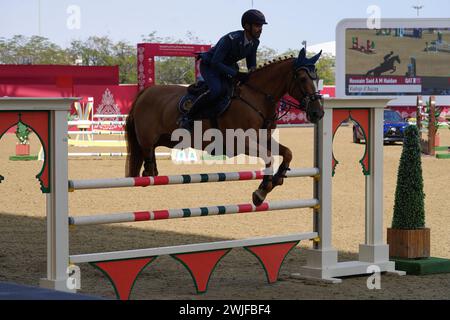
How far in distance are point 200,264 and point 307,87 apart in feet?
5.03

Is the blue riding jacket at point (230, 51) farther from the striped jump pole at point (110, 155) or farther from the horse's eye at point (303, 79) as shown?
the striped jump pole at point (110, 155)

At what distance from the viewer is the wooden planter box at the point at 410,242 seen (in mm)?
8102

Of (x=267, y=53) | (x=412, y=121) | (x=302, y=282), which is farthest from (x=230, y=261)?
(x=267, y=53)

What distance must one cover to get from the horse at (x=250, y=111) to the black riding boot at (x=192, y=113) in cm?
10

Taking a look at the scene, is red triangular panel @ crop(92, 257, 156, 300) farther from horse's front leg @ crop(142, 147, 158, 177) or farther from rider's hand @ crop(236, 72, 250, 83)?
rider's hand @ crop(236, 72, 250, 83)

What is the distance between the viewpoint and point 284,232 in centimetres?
1009

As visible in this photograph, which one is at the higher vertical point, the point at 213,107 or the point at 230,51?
the point at 230,51

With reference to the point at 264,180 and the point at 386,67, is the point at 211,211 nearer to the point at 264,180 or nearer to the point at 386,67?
the point at 264,180

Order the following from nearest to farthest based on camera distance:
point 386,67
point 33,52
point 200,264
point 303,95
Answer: point 200,264 < point 303,95 < point 386,67 < point 33,52

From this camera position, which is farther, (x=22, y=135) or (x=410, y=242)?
(x=22, y=135)

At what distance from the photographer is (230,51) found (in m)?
7.46

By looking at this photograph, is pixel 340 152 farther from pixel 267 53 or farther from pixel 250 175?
pixel 267 53

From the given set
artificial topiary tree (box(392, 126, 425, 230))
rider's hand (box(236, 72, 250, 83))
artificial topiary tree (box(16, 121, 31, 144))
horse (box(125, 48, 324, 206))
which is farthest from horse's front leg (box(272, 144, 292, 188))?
artificial topiary tree (box(16, 121, 31, 144))

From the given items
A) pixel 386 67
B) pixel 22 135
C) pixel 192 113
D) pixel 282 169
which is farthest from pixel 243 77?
pixel 386 67
